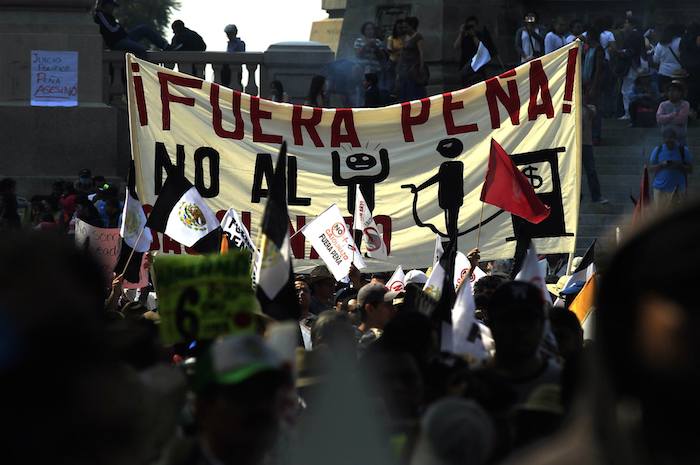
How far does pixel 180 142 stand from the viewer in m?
12.8

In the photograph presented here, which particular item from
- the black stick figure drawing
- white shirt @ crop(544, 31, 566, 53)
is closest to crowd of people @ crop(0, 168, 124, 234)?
the black stick figure drawing

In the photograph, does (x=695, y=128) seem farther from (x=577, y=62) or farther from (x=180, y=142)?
(x=180, y=142)

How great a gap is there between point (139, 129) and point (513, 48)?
41.6ft

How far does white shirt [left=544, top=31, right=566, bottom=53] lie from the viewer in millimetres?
20514

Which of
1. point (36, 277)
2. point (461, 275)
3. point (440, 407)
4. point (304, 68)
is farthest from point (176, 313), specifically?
point (304, 68)

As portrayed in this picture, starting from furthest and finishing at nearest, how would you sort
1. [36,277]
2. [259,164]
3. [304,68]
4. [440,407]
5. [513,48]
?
1. [513,48]
2. [304,68]
3. [259,164]
4. [440,407]
5. [36,277]

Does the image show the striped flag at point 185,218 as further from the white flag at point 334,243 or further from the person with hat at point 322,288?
the white flag at point 334,243

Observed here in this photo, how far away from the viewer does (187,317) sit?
488 centimetres

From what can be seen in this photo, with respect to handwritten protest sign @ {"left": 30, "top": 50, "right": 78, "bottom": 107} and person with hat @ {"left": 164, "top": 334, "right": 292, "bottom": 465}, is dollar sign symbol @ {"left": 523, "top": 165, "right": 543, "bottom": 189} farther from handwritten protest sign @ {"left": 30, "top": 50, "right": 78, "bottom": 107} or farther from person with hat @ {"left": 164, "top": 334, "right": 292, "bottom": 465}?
person with hat @ {"left": 164, "top": 334, "right": 292, "bottom": 465}

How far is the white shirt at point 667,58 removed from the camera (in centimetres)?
2097

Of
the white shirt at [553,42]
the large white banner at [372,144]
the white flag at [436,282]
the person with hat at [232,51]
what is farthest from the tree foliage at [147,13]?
the white flag at [436,282]

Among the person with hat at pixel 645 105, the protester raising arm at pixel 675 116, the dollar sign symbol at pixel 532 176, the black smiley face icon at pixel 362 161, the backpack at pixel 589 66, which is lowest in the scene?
the dollar sign symbol at pixel 532 176

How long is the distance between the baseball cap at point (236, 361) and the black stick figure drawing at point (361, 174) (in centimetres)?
933

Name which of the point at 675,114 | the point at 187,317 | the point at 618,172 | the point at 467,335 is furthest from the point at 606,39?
the point at 187,317
